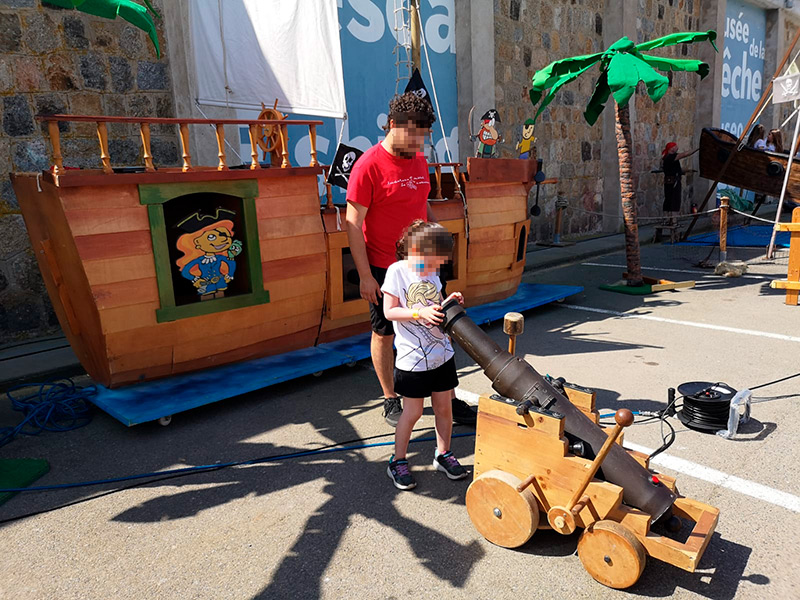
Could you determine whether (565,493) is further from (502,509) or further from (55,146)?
(55,146)

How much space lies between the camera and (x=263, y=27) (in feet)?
21.1

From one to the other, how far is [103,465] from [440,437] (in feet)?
6.68

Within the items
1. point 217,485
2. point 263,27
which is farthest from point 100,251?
point 263,27

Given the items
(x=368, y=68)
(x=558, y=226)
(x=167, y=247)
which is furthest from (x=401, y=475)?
(x=558, y=226)

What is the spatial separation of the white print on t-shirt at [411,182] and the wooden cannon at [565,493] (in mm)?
1173

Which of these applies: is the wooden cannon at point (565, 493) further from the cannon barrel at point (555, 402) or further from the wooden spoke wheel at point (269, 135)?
the wooden spoke wheel at point (269, 135)

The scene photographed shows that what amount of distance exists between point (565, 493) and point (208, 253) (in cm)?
313

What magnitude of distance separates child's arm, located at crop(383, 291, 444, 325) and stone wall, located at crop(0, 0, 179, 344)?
5.03 m

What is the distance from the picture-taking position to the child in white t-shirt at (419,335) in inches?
113

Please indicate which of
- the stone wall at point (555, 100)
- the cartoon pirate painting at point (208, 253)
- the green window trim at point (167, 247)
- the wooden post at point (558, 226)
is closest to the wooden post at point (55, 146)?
the green window trim at point (167, 247)

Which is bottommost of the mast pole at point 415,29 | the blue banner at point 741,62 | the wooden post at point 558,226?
the wooden post at point 558,226

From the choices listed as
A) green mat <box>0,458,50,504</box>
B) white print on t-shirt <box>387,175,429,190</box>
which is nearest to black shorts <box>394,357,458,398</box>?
white print on t-shirt <box>387,175,429,190</box>

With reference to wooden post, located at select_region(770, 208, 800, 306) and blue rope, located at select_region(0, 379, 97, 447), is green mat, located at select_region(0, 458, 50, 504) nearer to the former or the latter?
blue rope, located at select_region(0, 379, 97, 447)

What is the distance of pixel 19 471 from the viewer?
348 cm
